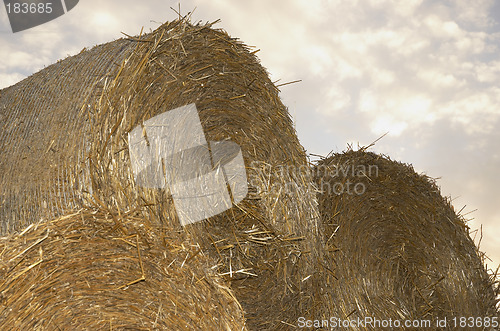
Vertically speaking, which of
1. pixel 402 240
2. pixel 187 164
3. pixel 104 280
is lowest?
pixel 104 280

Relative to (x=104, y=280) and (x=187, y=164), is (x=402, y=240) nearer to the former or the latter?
(x=187, y=164)

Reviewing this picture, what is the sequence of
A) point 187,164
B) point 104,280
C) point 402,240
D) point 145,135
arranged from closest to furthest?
point 104,280 → point 145,135 → point 187,164 → point 402,240

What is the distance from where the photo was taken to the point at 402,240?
12.0 feet

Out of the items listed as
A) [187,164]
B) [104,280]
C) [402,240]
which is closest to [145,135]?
[187,164]

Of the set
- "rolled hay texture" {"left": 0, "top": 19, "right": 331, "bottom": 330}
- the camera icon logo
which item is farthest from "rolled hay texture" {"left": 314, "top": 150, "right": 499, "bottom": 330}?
the camera icon logo

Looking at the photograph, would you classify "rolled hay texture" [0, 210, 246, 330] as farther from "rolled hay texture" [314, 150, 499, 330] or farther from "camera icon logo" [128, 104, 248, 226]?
"rolled hay texture" [314, 150, 499, 330]

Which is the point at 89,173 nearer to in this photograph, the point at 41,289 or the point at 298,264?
the point at 41,289

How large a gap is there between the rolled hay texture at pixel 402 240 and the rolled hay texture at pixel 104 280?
5.36 ft

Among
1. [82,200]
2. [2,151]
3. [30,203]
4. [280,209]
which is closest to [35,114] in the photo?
[2,151]

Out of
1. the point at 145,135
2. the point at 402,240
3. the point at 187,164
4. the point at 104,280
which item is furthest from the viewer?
the point at 402,240

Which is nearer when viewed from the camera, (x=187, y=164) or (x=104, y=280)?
(x=104, y=280)

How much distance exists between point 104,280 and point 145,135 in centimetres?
75

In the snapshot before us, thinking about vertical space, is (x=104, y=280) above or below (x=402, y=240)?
below

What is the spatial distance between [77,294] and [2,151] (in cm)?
116
